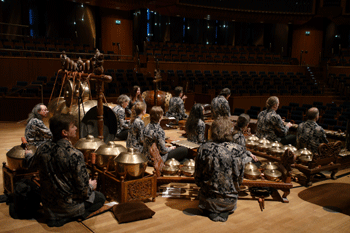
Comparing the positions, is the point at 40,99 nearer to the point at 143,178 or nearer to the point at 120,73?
the point at 120,73

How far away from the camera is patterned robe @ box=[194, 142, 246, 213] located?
2.69 m

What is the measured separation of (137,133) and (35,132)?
1269 millimetres

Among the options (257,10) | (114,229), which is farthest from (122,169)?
(257,10)

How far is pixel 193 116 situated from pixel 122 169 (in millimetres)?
1948

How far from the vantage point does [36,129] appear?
12.6ft

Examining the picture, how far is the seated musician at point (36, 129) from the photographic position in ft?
12.6

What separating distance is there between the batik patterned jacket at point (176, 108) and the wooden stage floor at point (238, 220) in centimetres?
363

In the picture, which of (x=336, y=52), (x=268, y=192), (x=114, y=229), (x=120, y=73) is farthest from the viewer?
(x=336, y=52)

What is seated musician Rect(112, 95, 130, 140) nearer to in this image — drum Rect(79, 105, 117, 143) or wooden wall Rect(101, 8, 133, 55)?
drum Rect(79, 105, 117, 143)

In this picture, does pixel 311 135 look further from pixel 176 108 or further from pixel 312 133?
pixel 176 108

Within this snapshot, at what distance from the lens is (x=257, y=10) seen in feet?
51.9

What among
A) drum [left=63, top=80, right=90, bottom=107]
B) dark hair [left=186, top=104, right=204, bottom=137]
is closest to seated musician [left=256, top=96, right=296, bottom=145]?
dark hair [left=186, top=104, right=204, bottom=137]

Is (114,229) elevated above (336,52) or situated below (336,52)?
below

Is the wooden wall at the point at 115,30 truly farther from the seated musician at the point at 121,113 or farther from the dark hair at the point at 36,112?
the dark hair at the point at 36,112
